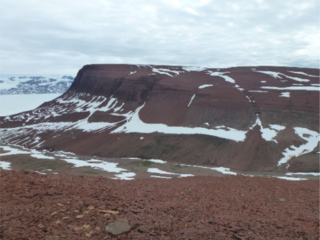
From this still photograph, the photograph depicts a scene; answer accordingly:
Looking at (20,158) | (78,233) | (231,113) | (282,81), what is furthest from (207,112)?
(78,233)

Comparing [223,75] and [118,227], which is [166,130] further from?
[118,227]

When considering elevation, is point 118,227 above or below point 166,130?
above

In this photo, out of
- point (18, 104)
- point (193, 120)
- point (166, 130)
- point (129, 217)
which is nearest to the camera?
point (129, 217)

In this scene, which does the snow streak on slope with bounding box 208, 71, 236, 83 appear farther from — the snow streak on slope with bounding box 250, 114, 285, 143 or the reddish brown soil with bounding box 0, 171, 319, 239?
the reddish brown soil with bounding box 0, 171, 319, 239

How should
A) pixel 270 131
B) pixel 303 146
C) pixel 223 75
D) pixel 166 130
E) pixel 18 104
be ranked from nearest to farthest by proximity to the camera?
pixel 303 146
pixel 270 131
pixel 166 130
pixel 223 75
pixel 18 104

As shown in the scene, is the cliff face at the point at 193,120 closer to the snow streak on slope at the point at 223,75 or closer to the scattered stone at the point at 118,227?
the snow streak on slope at the point at 223,75

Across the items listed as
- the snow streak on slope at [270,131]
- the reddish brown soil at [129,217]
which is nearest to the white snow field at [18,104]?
the snow streak on slope at [270,131]

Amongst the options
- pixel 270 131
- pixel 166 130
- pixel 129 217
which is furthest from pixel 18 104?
pixel 129 217
